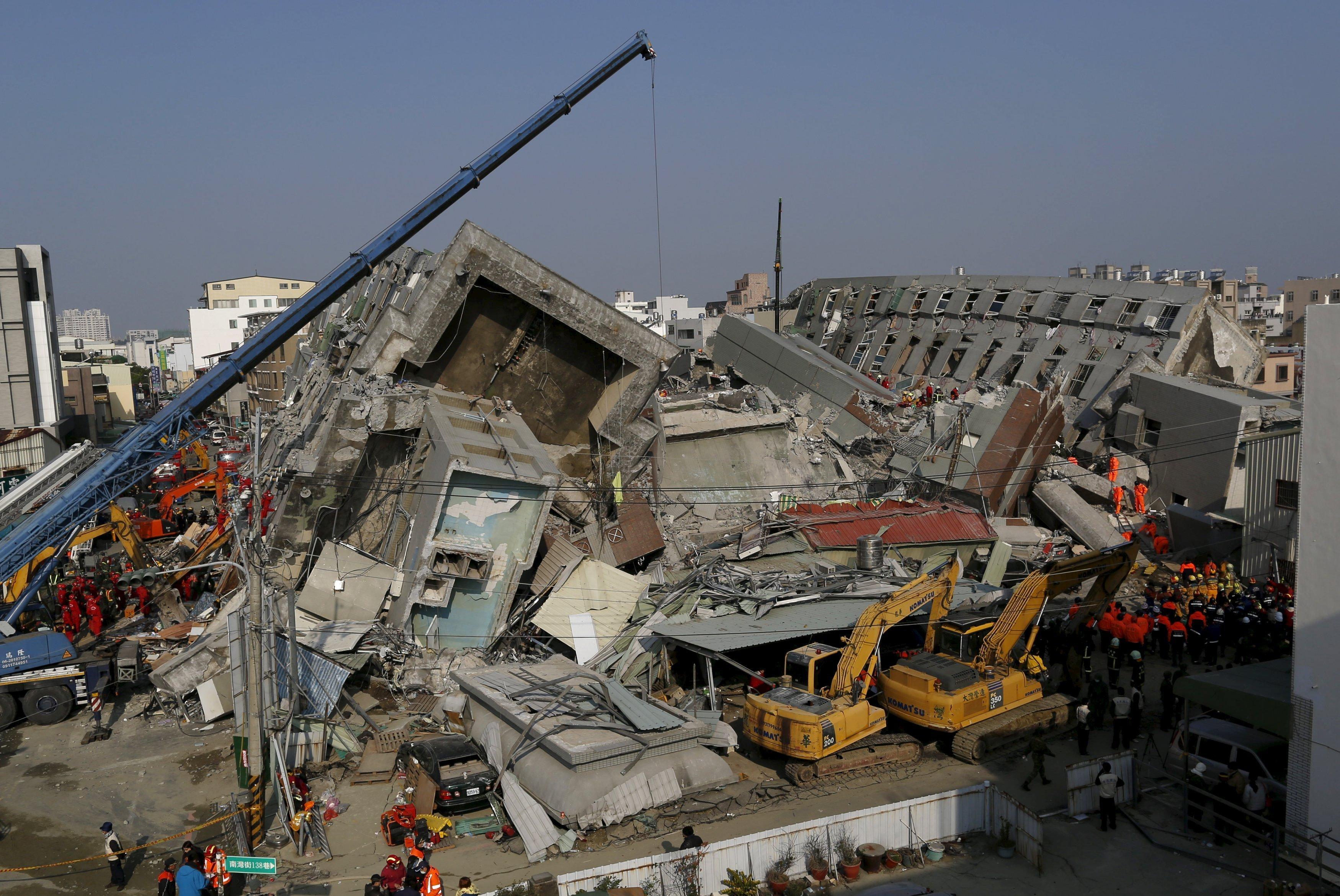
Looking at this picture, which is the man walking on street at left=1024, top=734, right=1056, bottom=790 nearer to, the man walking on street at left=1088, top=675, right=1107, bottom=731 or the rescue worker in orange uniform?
the man walking on street at left=1088, top=675, right=1107, bottom=731

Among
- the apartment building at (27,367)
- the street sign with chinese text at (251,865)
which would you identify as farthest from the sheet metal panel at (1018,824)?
the apartment building at (27,367)

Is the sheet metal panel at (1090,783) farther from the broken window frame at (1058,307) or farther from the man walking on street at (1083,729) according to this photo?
the broken window frame at (1058,307)

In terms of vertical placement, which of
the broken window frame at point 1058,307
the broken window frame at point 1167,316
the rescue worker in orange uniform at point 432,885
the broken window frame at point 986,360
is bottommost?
the rescue worker in orange uniform at point 432,885

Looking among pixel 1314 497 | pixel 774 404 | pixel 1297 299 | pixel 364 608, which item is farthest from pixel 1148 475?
pixel 1297 299

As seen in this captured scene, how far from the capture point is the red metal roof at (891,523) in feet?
68.5

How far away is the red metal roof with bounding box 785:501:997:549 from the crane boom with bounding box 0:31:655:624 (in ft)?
49.6

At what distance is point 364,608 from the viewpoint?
18.7 metres

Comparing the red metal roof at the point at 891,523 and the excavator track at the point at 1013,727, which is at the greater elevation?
the red metal roof at the point at 891,523

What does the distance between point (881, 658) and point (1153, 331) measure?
22.6 m

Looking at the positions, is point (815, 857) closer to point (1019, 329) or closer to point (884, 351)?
point (1019, 329)


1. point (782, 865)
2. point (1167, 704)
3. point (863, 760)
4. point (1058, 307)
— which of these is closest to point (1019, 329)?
point (1058, 307)

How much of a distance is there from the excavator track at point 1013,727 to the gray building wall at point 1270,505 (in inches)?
334

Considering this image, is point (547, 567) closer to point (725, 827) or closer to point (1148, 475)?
point (725, 827)

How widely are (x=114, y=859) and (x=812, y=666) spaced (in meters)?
9.46
